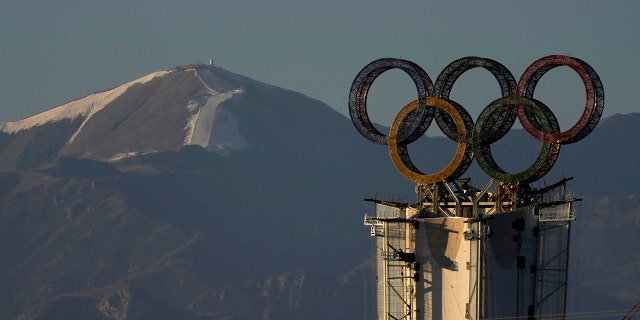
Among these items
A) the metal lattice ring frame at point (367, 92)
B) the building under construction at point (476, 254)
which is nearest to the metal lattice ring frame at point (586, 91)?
the building under construction at point (476, 254)

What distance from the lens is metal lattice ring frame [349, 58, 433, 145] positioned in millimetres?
156125

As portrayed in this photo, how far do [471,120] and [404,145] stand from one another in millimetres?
6146

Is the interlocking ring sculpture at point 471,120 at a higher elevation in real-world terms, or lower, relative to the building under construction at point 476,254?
higher

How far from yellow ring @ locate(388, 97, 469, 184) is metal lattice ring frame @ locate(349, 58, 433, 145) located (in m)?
0.56

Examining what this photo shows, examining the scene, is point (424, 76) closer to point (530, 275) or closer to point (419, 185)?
point (419, 185)

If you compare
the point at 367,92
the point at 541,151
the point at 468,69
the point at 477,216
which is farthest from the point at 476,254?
the point at 367,92

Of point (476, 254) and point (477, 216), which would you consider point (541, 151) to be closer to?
point (477, 216)

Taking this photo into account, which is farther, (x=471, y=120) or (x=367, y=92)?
(x=367, y=92)

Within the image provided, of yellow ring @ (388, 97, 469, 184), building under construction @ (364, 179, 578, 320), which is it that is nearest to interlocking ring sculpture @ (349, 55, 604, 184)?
yellow ring @ (388, 97, 469, 184)

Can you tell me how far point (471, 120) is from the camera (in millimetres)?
157000

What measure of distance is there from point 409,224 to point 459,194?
5621 mm

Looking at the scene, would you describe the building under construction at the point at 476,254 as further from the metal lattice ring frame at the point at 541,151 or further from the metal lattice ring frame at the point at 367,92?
the metal lattice ring frame at the point at 367,92

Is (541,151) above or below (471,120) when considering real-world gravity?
below

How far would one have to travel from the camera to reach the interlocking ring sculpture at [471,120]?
15112 cm
